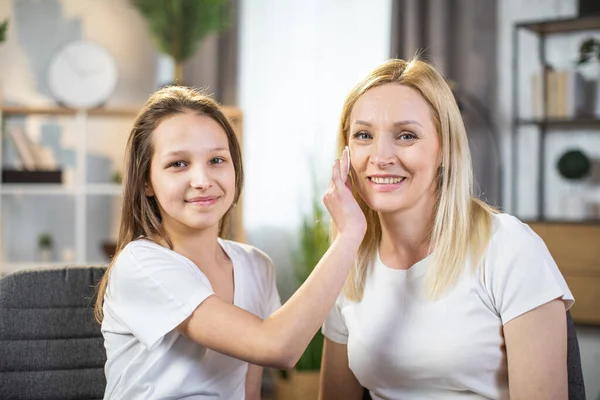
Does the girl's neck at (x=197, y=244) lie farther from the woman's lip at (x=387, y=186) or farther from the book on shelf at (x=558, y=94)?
the book on shelf at (x=558, y=94)

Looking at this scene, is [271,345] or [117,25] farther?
[117,25]

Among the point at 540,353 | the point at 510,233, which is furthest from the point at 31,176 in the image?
the point at 540,353

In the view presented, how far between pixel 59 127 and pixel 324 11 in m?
1.79

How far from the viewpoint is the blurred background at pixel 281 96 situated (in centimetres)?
419

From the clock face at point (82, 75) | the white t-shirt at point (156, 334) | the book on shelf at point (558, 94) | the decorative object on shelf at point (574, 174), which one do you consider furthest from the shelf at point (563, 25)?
the white t-shirt at point (156, 334)

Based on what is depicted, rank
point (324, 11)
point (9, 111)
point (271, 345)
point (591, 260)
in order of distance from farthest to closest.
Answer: point (324, 11)
point (9, 111)
point (591, 260)
point (271, 345)

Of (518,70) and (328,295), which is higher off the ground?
(518,70)

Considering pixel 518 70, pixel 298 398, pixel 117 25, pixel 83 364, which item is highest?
pixel 117 25

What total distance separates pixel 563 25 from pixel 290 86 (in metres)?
1.62

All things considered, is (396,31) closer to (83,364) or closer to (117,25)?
(117,25)

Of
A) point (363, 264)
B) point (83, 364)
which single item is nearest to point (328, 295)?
point (363, 264)

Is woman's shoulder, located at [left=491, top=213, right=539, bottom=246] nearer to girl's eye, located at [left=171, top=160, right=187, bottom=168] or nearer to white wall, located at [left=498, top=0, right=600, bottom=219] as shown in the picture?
girl's eye, located at [left=171, top=160, right=187, bottom=168]

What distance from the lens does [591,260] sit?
3719 millimetres

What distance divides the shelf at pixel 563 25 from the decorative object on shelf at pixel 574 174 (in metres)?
0.67
